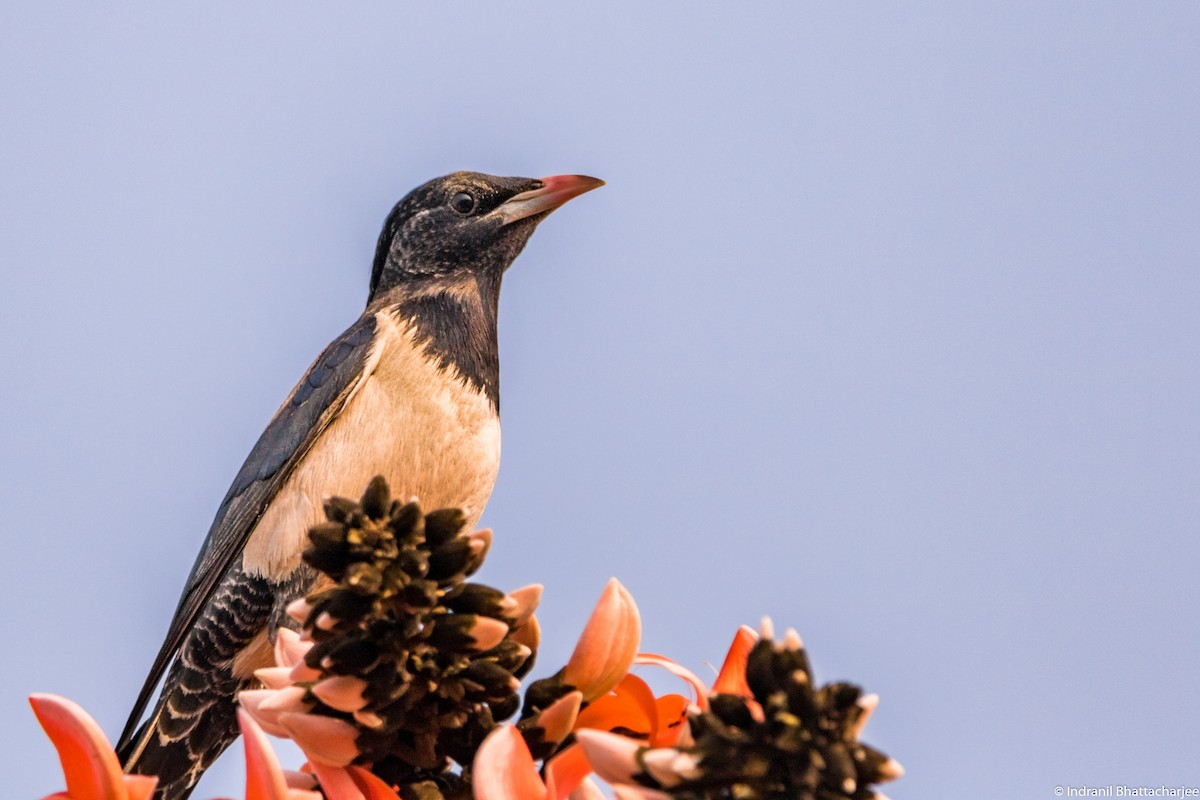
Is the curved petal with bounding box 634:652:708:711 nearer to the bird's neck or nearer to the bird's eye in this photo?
the bird's neck

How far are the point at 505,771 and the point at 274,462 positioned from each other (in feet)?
9.70

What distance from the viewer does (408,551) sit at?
146cm

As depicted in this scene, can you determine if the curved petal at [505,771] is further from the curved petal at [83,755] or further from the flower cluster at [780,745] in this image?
the curved petal at [83,755]

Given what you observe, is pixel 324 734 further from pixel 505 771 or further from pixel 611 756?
pixel 611 756

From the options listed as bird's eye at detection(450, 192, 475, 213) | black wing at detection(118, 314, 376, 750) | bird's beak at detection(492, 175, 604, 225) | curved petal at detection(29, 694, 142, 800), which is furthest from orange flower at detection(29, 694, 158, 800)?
bird's eye at detection(450, 192, 475, 213)

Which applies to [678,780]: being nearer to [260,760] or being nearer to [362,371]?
[260,760]

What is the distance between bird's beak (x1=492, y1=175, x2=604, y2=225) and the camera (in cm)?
439

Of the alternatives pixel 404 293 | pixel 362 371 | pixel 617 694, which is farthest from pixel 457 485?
pixel 617 694

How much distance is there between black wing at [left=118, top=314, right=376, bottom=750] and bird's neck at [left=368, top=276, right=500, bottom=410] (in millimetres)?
180

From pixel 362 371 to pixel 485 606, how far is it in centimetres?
270

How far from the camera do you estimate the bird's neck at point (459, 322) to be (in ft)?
13.4

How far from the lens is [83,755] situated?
58.4 inches

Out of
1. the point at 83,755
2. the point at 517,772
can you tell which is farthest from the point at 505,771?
the point at 83,755

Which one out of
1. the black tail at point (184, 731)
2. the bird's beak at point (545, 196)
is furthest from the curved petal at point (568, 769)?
the bird's beak at point (545, 196)
